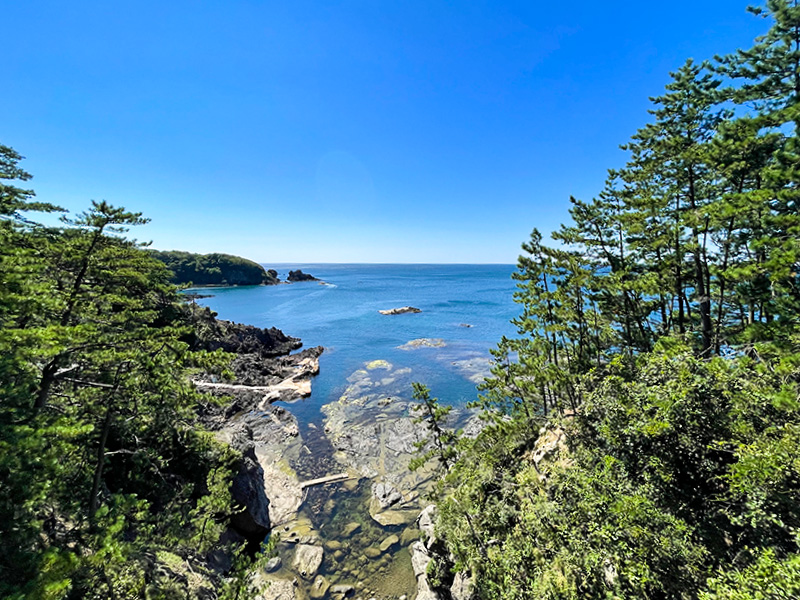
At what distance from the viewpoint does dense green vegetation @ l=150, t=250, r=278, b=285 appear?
13712 centimetres

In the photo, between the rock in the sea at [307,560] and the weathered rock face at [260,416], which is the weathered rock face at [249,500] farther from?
the rock in the sea at [307,560]

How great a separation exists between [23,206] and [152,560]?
58.1 ft

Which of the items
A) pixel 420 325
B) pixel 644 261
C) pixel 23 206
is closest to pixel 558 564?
pixel 644 261

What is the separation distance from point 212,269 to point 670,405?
164m

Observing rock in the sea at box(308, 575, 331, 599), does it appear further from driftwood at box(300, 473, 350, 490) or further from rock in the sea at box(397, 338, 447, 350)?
rock in the sea at box(397, 338, 447, 350)

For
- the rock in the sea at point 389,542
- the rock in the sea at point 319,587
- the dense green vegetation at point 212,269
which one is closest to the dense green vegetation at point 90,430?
the rock in the sea at point 319,587

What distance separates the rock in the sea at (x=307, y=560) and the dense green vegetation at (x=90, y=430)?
4.43 meters

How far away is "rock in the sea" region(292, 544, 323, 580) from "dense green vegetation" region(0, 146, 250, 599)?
175 inches

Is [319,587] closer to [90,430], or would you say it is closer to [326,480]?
[326,480]

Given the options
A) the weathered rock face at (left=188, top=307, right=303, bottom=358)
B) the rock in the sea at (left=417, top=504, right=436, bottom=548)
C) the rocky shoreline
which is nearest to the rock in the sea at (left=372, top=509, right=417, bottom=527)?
the rocky shoreline

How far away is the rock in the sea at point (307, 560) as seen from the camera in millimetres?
14391

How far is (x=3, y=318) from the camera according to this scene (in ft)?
24.6

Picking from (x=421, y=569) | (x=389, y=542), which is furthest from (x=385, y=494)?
(x=421, y=569)

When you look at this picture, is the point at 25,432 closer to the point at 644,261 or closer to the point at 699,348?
the point at 699,348
